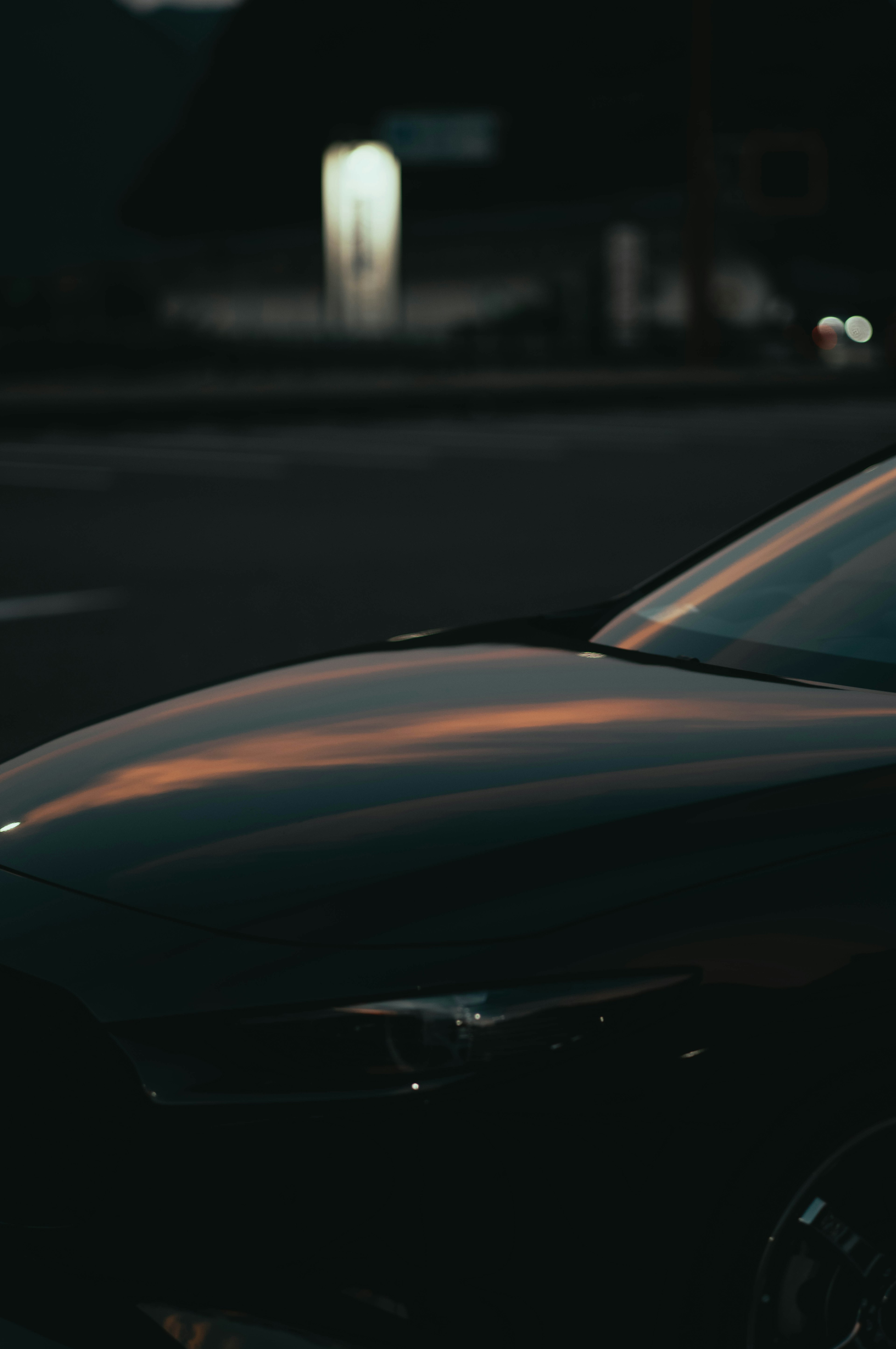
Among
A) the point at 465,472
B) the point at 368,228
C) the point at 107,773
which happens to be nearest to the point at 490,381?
the point at 368,228

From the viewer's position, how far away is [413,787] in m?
2.37

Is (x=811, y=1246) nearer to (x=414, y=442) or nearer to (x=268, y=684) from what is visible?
(x=268, y=684)

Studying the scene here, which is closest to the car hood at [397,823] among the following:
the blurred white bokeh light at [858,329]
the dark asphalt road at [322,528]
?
the dark asphalt road at [322,528]

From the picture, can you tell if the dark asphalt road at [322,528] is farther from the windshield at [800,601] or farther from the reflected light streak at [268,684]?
the windshield at [800,601]

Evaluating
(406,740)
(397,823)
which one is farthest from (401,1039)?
(406,740)

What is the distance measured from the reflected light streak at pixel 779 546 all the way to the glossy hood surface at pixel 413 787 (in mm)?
340

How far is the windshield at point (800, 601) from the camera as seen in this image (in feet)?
9.50

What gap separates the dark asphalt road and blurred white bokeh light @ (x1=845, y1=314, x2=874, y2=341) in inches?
802

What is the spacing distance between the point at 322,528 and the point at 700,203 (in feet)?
79.3

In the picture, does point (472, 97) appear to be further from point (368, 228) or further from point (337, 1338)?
point (337, 1338)

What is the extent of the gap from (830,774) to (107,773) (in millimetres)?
1107

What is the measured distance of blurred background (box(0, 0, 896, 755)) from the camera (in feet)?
32.9

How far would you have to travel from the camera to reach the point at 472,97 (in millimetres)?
74125

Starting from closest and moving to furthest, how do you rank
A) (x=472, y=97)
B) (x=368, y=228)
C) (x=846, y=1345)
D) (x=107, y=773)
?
1. (x=846, y=1345)
2. (x=107, y=773)
3. (x=368, y=228)
4. (x=472, y=97)
